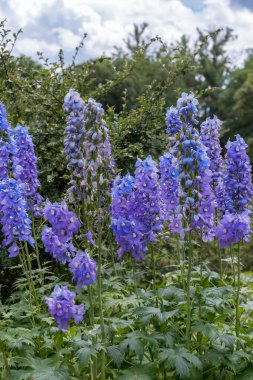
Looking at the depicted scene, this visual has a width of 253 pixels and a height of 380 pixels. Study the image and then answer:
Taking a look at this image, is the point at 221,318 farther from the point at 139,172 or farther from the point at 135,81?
the point at 135,81

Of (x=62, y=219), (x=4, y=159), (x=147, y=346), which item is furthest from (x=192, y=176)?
(x=4, y=159)

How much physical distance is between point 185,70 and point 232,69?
3743cm

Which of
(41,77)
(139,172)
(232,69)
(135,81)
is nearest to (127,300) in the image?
(139,172)

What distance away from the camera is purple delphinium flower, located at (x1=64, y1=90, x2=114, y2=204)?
405 centimetres

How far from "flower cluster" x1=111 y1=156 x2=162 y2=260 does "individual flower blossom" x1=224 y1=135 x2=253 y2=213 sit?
62 centimetres

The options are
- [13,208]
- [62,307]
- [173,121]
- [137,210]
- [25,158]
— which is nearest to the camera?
[62,307]

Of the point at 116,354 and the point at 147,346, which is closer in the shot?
the point at 116,354

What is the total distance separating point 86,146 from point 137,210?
87 cm

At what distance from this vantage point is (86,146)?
13.4 feet

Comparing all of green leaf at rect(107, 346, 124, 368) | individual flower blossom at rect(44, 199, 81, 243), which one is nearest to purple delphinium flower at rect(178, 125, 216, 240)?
individual flower blossom at rect(44, 199, 81, 243)

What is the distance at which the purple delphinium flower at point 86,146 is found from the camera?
405 cm

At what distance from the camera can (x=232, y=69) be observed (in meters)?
44.8

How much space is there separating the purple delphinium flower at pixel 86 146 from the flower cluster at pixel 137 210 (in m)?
0.45

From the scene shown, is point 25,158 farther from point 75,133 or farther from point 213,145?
point 213,145
